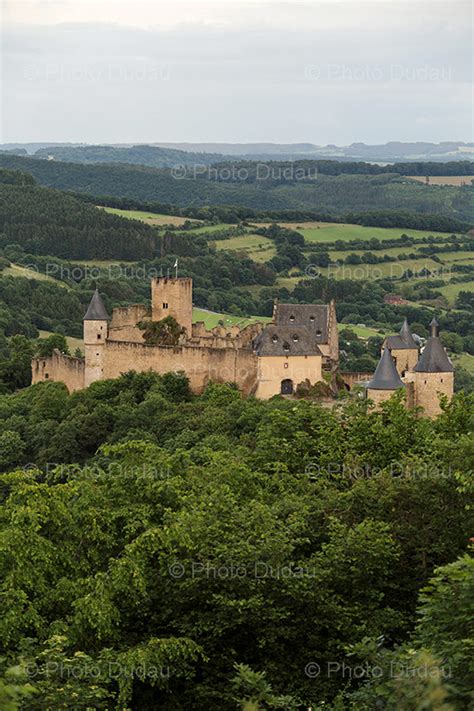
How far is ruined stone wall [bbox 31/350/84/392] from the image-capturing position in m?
61.7

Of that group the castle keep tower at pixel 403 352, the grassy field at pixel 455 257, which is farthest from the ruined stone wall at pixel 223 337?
the grassy field at pixel 455 257

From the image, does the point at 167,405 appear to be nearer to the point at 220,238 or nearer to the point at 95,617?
the point at 95,617

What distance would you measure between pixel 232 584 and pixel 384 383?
896 inches

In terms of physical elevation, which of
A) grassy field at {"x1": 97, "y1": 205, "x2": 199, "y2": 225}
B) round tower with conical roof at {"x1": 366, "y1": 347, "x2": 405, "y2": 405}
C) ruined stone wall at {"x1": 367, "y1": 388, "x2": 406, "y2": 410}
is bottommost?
grassy field at {"x1": 97, "y1": 205, "x2": 199, "y2": 225}

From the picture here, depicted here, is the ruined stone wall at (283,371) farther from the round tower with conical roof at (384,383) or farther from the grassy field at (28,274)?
the grassy field at (28,274)

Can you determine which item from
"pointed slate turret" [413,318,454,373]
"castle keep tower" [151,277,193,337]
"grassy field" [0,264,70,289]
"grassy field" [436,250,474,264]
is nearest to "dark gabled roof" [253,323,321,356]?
"castle keep tower" [151,277,193,337]

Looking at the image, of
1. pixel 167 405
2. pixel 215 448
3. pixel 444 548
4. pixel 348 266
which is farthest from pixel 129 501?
pixel 348 266

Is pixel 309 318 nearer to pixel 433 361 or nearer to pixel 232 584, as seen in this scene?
pixel 433 361

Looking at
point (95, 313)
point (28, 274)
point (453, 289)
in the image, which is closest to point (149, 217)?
point (28, 274)

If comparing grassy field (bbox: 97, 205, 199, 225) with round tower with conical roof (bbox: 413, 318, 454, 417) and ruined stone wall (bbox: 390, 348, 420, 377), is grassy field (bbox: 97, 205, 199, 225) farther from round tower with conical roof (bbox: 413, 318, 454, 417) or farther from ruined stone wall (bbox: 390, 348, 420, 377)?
round tower with conical roof (bbox: 413, 318, 454, 417)

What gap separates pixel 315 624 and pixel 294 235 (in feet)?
481

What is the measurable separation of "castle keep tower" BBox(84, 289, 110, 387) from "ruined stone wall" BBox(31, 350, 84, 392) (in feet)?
5.96

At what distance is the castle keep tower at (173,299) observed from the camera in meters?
58.5

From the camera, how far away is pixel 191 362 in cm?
5647
